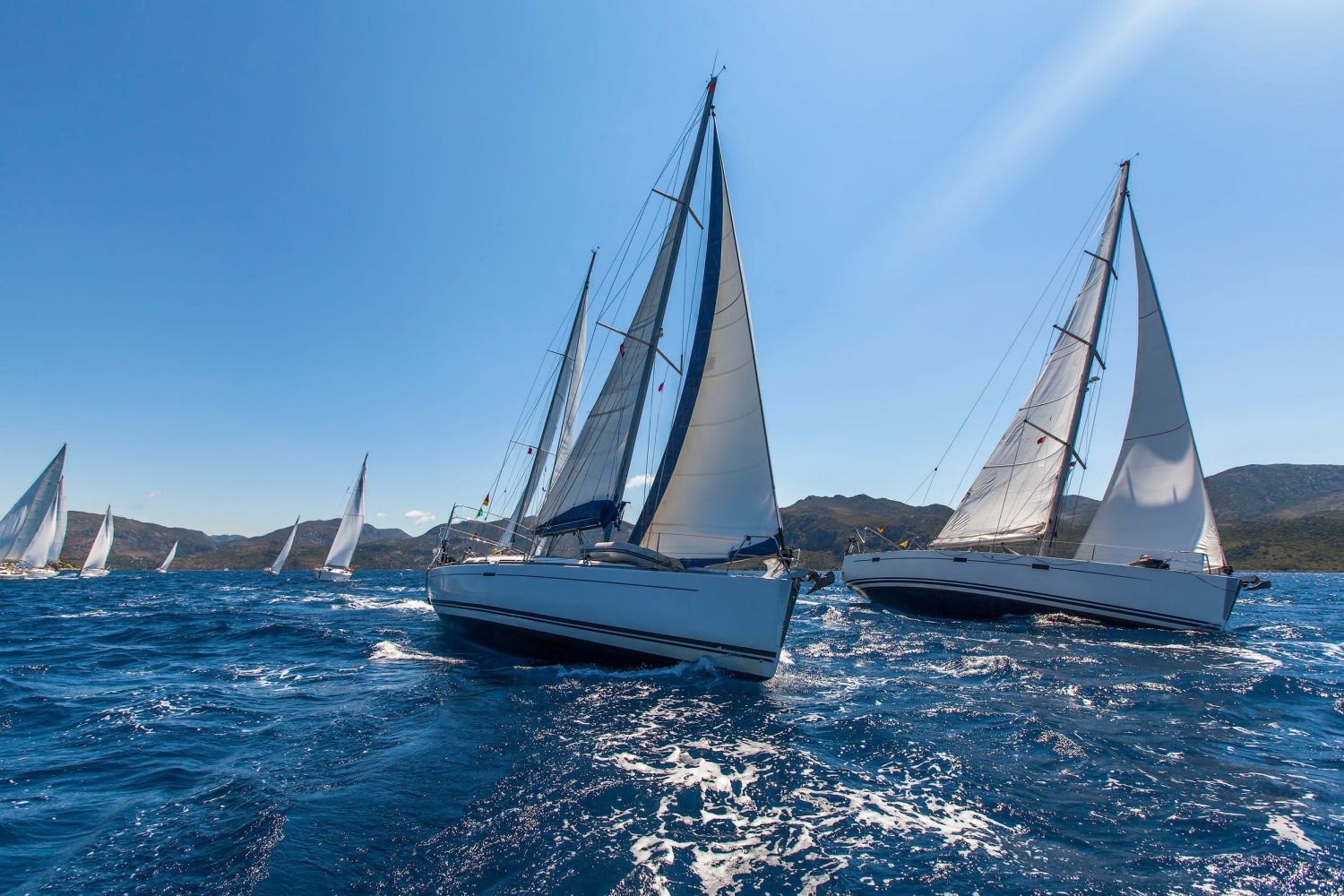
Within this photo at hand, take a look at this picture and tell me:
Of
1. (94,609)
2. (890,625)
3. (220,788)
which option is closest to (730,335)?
(220,788)

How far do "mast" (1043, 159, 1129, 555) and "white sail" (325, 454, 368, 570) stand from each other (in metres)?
51.7

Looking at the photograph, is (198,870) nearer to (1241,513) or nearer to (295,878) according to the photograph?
(295,878)

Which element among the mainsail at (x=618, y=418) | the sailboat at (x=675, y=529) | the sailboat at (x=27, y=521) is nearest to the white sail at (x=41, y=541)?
the sailboat at (x=27, y=521)

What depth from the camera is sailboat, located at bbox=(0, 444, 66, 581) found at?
48.8 meters

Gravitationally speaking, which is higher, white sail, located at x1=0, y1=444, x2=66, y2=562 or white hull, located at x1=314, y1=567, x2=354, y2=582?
white sail, located at x1=0, y1=444, x2=66, y2=562

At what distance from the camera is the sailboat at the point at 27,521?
4878 cm

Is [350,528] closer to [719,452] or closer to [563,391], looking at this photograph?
[563,391]

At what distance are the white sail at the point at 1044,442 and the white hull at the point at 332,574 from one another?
182ft

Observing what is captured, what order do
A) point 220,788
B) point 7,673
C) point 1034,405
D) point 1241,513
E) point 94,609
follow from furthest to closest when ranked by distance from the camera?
point 1241,513
point 94,609
point 1034,405
point 7,673
point 220,788

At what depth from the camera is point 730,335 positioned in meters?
12.8

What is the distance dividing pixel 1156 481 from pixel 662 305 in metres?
19.1

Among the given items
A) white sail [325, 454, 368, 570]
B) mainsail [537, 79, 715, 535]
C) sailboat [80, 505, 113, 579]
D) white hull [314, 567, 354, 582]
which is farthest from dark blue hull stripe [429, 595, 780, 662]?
sailboat [80, 505, 113, 579]

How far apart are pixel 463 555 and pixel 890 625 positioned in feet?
50.4

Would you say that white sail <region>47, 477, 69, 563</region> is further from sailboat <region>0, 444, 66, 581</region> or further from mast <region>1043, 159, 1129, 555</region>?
mast <region>1043, 159, 1129, 555</region>
